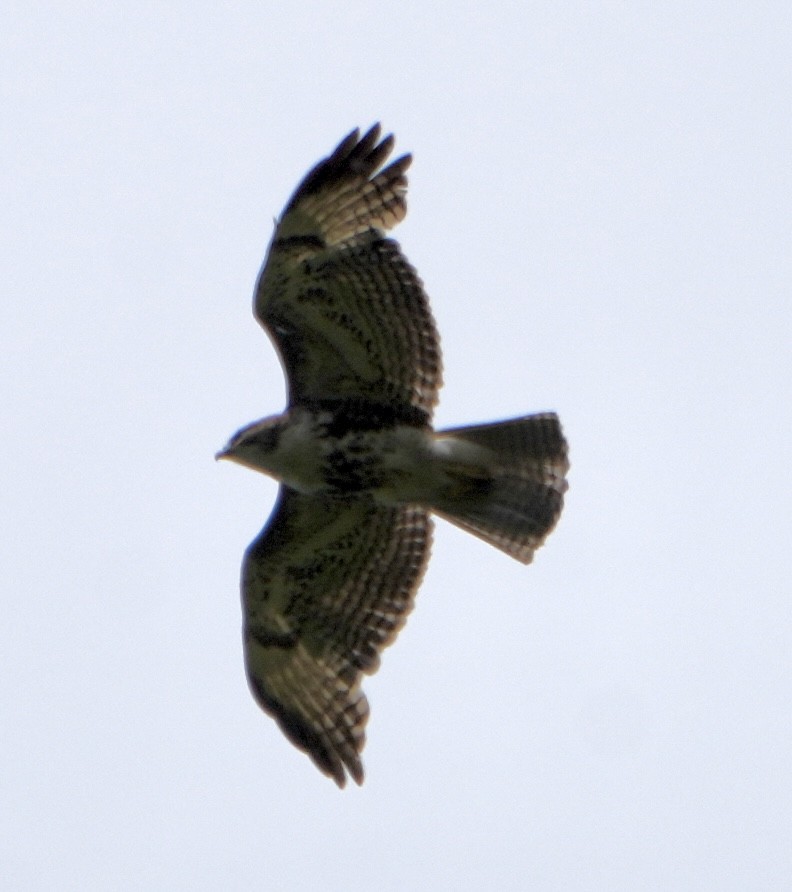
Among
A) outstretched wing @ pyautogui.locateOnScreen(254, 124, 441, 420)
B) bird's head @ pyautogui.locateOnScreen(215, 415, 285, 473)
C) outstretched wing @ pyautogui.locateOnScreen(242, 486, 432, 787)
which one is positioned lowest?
outstretched wing @ pyautogui.locateOnScreen(242, 486, 432, 787)

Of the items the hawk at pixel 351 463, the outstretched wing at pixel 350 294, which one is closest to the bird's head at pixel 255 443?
the hawk at pixel 351 463

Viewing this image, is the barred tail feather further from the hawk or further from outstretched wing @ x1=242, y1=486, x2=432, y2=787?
outstretched wing @ x1=242, y1=486, x2=432, y2=787

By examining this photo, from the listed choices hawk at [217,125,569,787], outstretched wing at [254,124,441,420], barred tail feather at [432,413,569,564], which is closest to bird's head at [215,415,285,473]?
hawk at [217,125,569,787]

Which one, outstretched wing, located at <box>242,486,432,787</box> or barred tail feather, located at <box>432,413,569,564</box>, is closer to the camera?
barred tail feather, located at <box>432,413,569,564</box>

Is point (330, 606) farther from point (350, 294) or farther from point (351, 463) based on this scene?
point (350, 294)

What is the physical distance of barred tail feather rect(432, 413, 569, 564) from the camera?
1023 centimetres

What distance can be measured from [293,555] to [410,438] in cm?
99

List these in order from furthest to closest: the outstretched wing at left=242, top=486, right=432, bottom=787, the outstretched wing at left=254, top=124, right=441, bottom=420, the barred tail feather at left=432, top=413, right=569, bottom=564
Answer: the outstretched wing at left=242, top=486, right=432, bottom=787 → the barred tail feather at left=432, top=413, right=569, bottom=564 → the outstretched wing at left=254, top=124, right=441, bottom=420

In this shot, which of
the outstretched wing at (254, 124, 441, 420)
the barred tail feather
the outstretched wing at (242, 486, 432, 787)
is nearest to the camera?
the outstretched wing at (254, 124, 441, 420)

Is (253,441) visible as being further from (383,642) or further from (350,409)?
(383,642)

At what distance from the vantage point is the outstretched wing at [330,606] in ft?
34.2

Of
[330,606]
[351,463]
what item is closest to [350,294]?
[351,463]

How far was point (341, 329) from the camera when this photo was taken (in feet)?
32.7

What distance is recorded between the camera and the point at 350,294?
9883mm
